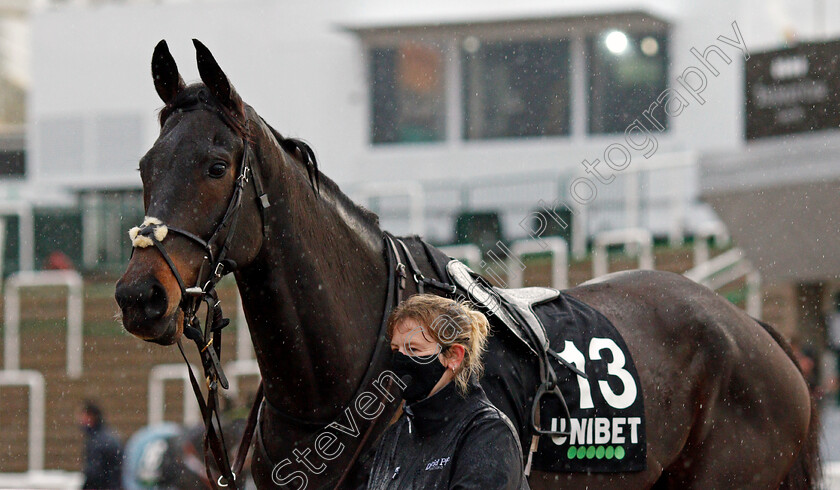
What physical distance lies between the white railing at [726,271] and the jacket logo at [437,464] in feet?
23.2

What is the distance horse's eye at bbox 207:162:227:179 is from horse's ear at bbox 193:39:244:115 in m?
0.19

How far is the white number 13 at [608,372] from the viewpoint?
3.51 m

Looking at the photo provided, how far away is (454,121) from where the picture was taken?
16391mm

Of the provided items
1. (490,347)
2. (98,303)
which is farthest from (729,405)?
(98,303)

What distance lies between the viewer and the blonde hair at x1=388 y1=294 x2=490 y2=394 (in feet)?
7.59

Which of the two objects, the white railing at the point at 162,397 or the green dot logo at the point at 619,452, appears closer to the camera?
the green dot logo at the point at 619,452

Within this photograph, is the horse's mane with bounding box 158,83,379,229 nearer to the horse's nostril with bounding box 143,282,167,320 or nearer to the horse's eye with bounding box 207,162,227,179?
the horse's eye with bounding box 207,162,227,179

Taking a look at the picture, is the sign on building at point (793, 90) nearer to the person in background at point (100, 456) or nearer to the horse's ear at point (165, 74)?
the person in background at point (100, 456)

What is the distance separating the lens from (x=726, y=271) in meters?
9.22

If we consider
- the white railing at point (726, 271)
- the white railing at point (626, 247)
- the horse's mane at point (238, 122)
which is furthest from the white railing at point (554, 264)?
the horse's mane at point (238, 122)

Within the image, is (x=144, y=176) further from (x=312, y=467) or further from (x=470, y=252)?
(x=470, y=252)

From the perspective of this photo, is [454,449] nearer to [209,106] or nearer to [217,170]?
[217,170]

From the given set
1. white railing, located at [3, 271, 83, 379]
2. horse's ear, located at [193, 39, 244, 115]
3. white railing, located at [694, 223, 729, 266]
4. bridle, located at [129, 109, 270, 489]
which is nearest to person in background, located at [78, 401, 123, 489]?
white railing, located at [3, 271, 83, 379]

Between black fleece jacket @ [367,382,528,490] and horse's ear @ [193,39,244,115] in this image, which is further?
horse's ear @ [193,39,244,115]
